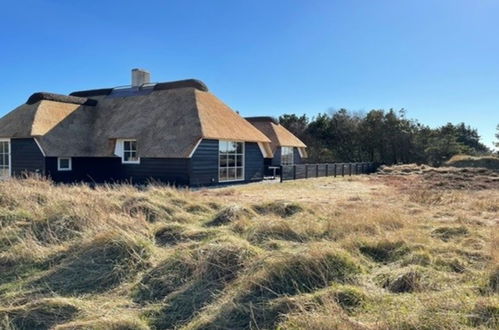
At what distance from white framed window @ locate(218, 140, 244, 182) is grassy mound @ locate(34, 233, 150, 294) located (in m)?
14.3

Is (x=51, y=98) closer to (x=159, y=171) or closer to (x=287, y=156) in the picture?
(x=159, y=171)

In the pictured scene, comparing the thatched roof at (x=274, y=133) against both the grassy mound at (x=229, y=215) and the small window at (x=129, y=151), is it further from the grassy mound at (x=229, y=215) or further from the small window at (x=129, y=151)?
the grassy mound at (x=229, y=215)

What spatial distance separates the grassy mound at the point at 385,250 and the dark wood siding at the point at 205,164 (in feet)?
43.9

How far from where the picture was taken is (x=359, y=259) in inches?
188

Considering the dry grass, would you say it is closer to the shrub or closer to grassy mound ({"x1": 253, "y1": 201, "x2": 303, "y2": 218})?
the shrub

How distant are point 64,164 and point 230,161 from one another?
821 cm

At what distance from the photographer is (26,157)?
19.4 m

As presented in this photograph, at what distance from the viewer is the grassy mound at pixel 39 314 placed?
12.9 feet

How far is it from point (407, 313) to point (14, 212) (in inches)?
265

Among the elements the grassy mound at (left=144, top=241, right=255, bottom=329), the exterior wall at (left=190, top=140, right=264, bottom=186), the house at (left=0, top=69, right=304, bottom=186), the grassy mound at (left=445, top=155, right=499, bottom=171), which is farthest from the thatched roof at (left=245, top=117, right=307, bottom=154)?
the grassy mound at (left=144, top=241, right=255, bottom=329)

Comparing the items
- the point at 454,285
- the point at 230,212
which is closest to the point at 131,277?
the point at 230,212

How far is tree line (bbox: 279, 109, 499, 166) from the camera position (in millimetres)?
Result: 36625

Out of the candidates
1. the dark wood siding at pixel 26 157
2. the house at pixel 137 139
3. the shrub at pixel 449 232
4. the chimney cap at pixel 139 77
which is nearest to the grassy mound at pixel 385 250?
the shrub at pixel 449 232

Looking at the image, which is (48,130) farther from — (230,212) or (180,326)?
(180,326)
